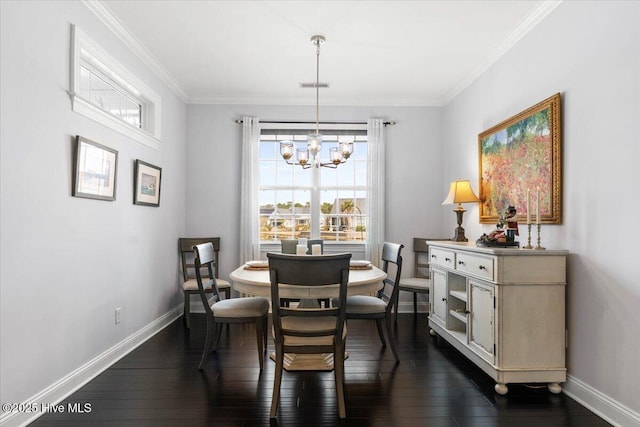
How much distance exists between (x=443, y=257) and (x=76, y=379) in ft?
10.0

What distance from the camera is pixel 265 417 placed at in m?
2.29

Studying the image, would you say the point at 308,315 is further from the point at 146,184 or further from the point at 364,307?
the point at 146,184

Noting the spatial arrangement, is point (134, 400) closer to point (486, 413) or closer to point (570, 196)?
point (486, 413)

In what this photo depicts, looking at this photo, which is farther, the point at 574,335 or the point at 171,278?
the point at 171,278

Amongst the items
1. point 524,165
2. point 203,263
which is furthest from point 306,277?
point 524,165

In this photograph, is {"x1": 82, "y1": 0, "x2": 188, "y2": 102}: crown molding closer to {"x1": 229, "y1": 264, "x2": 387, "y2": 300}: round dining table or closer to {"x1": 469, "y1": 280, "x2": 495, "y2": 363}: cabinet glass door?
{"x1": 229, "y1": 264, "x2": 387, "y2": 300}: round dining table

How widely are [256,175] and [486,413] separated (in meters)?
3.58

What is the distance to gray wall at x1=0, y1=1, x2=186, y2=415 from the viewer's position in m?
2.08

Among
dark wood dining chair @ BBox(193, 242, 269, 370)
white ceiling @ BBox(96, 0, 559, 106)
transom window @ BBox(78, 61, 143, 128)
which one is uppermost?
white ceiling @ BBox(96, 0, 559, 106)

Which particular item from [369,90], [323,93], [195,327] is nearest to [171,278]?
[195,327]

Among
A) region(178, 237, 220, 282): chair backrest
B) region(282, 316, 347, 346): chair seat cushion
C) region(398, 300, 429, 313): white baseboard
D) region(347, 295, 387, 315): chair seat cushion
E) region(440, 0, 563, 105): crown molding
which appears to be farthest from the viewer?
region(398, 300, 429, 313): white baseboard

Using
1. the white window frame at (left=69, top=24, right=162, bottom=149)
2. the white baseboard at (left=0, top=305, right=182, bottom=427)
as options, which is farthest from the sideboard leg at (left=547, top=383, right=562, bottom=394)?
the white window frame at (left=69, top=24, right=162, bottom=149)

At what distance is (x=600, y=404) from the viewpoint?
233 cm

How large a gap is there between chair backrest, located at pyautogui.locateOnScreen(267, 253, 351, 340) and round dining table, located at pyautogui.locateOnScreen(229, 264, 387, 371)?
169mm
